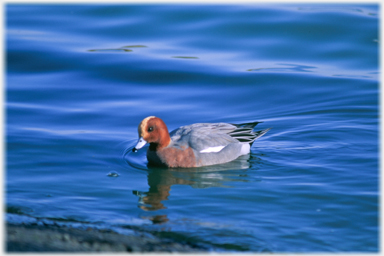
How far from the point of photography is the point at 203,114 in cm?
1001

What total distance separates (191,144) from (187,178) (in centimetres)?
63

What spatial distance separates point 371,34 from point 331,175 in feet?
27.4

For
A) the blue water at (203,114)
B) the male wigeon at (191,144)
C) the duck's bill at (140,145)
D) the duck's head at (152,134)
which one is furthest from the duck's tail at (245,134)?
the duck's bill at (140,145)

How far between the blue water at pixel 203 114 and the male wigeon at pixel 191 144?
0.58 feet

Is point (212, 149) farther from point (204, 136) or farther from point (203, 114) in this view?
point (203, 114)

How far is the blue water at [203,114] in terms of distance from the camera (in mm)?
5730

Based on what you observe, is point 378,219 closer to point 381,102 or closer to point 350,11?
point 381,102

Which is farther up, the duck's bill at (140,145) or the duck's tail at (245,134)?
the duck's tail at (245,134)

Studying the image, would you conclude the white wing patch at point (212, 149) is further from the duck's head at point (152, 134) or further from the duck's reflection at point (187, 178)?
the duck's head at point (152, 134)

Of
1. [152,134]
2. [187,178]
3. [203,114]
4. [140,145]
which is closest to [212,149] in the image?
[187,178]

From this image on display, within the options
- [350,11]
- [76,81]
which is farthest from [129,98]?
[350,11]

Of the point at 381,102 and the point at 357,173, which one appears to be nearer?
the point at 357,173

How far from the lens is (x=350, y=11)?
1537cm

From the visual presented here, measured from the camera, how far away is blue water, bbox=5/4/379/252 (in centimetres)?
573
